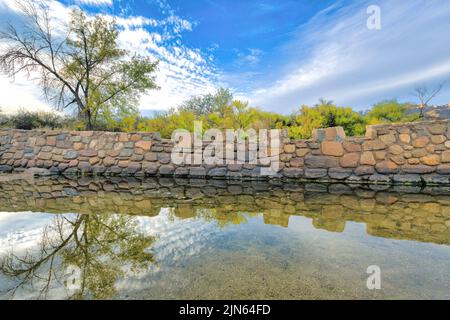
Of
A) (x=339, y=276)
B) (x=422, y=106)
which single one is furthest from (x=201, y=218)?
(x=422, y=106)

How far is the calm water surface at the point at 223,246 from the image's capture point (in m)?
1.32

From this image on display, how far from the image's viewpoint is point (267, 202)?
131 inches

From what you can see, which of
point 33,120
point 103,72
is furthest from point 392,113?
point 33,120

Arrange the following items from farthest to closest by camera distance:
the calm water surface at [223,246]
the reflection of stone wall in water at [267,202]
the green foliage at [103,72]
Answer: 1. the green foliage at [103,72]
2. the reflection of stone wall in water at [267,202]
3. the calm water surface at [223,246]

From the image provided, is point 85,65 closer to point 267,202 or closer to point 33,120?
point 33,120

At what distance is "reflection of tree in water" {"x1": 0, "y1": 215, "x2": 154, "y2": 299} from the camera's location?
1346 millimetres

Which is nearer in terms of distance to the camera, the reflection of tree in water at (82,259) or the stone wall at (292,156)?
the reflection of tree in water at (82,259)

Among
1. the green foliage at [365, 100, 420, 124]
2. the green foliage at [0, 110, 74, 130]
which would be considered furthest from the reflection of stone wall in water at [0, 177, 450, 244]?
the green foliage at [0, 110, 74, 130]

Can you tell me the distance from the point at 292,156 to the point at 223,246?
3721 mm

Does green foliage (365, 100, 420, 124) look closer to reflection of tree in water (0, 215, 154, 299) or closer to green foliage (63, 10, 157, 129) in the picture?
reflection of tree in water (0, 215, 154, 299)

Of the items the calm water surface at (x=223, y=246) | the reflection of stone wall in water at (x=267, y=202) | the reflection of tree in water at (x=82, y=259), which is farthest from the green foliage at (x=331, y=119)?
the reflection of tree in water at (x=82, y=259)

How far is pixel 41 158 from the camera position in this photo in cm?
637

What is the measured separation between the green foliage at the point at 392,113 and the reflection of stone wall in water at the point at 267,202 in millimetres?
4802

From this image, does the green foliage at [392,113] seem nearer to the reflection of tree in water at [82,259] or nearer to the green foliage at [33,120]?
the reflection of tree in water at [82,259]
